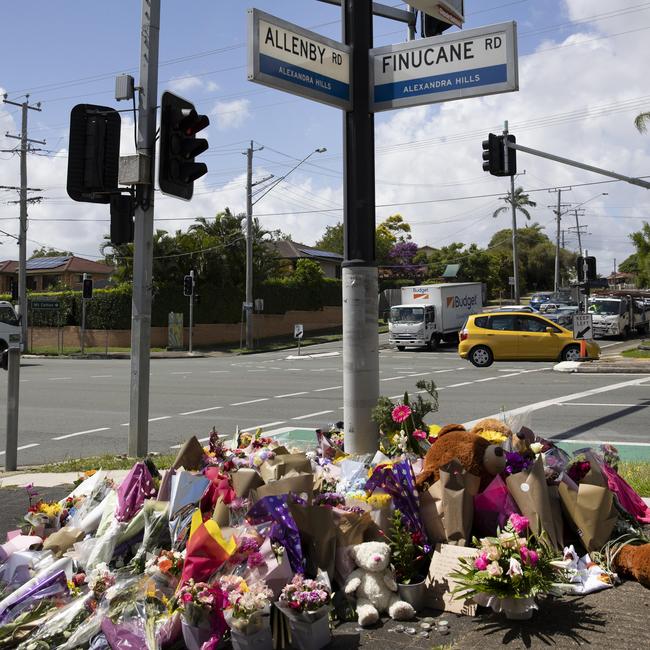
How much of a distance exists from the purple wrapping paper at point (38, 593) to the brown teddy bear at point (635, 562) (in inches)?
116

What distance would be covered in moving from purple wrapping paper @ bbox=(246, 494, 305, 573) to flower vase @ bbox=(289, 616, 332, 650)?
318mm

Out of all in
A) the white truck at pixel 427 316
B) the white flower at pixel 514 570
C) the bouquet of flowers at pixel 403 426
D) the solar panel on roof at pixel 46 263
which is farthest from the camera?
the solar panel on roof at pixel 46 263

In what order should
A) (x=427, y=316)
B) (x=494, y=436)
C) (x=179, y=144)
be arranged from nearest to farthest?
1. (x=494, y=436)
2. (x=179, y=144)
3. (x=427, y=316)

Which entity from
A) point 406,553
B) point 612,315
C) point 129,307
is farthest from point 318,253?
point 406,553

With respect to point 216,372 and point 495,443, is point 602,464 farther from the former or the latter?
point 216,372

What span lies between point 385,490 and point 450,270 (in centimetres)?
6692

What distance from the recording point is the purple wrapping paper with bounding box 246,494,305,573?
377cm

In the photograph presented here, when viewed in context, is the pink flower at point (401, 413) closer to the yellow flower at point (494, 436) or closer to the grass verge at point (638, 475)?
the yellow flower at point (494, 436)

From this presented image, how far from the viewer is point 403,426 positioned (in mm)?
5312

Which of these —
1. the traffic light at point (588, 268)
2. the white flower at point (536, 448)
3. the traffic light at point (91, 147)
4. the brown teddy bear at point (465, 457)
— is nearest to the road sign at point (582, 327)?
the traffic light at point (588, 268)

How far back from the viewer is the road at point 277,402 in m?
11.4

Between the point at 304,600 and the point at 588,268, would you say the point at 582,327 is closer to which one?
the point at 588,268

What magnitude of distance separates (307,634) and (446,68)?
3.90 m

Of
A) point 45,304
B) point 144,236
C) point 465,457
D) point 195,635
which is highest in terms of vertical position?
point 144,236
